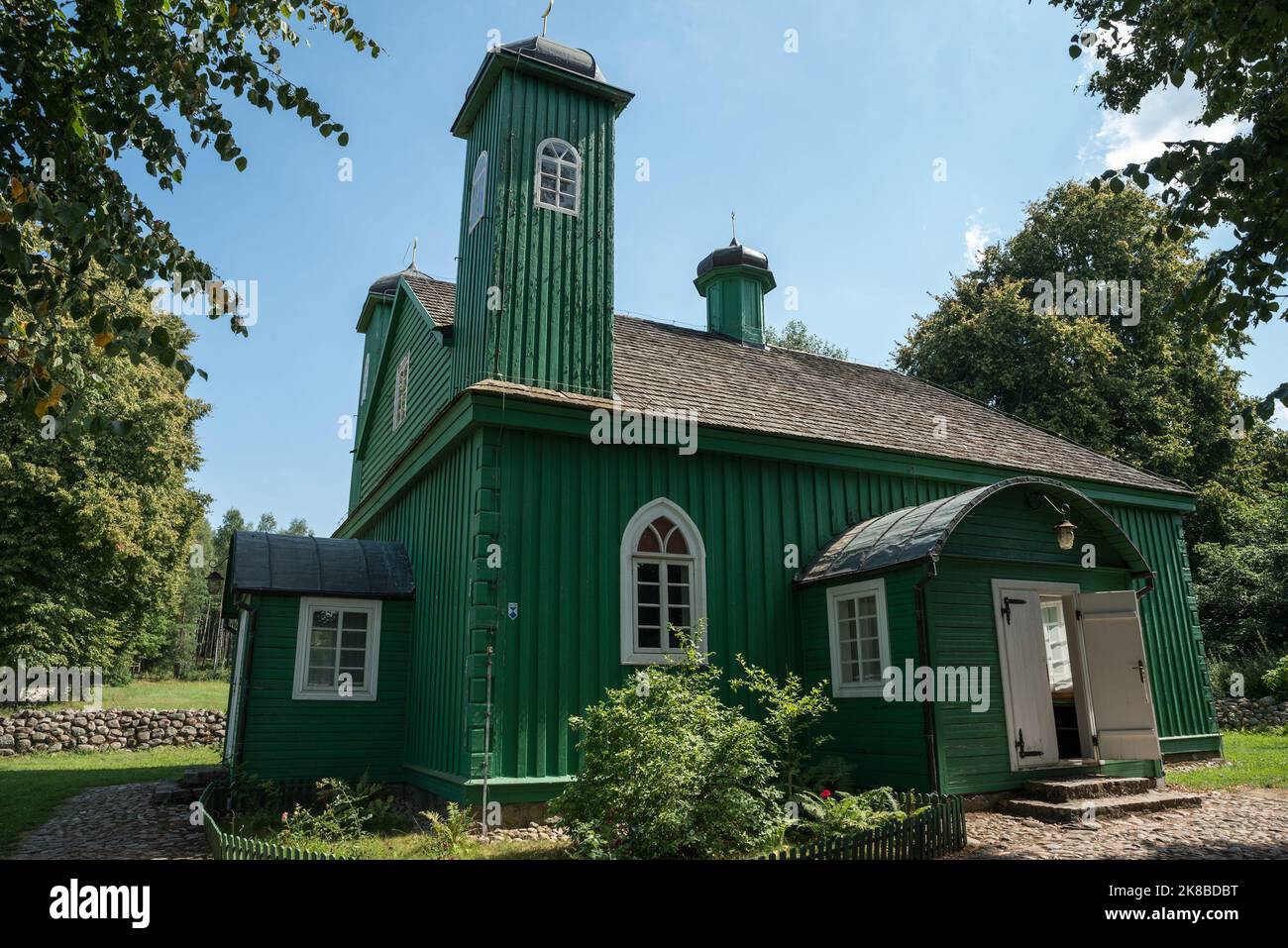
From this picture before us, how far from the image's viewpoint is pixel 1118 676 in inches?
451

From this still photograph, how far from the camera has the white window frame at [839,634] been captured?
10.4 meters

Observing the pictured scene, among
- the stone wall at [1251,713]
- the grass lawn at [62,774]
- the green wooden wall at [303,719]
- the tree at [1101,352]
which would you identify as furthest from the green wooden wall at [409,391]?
the tree at [1101,352]

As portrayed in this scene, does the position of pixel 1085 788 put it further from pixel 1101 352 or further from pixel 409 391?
pixel 1101 352

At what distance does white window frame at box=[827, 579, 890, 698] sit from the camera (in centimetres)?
1041

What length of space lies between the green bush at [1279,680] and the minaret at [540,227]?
1632 cm

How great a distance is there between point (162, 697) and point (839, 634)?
2872cm

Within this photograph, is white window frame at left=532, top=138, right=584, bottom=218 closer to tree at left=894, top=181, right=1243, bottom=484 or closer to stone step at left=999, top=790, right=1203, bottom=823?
stone step at left=999, top=790, right=1203, bottom=823

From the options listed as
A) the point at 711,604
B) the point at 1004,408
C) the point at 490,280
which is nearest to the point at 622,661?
the point at 711,604

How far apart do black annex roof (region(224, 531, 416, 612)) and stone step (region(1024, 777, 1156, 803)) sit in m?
8.68

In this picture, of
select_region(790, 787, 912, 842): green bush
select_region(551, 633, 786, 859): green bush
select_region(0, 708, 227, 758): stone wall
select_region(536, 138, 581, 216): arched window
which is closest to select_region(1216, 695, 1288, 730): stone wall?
select_region(790, 787, 912, 842): green bush

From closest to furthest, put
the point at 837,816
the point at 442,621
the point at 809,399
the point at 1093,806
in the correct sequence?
the point at 837,816 < the point at 1093,806 < the point at 442,621 < the point at 809,399

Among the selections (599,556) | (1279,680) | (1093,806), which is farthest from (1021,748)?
(1279,680)

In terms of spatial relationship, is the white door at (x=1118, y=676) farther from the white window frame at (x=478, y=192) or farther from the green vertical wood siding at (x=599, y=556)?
the white window frame at (x=478, y=192)

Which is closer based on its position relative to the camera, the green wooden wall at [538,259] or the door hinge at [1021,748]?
the door hinge at [1021,748]
